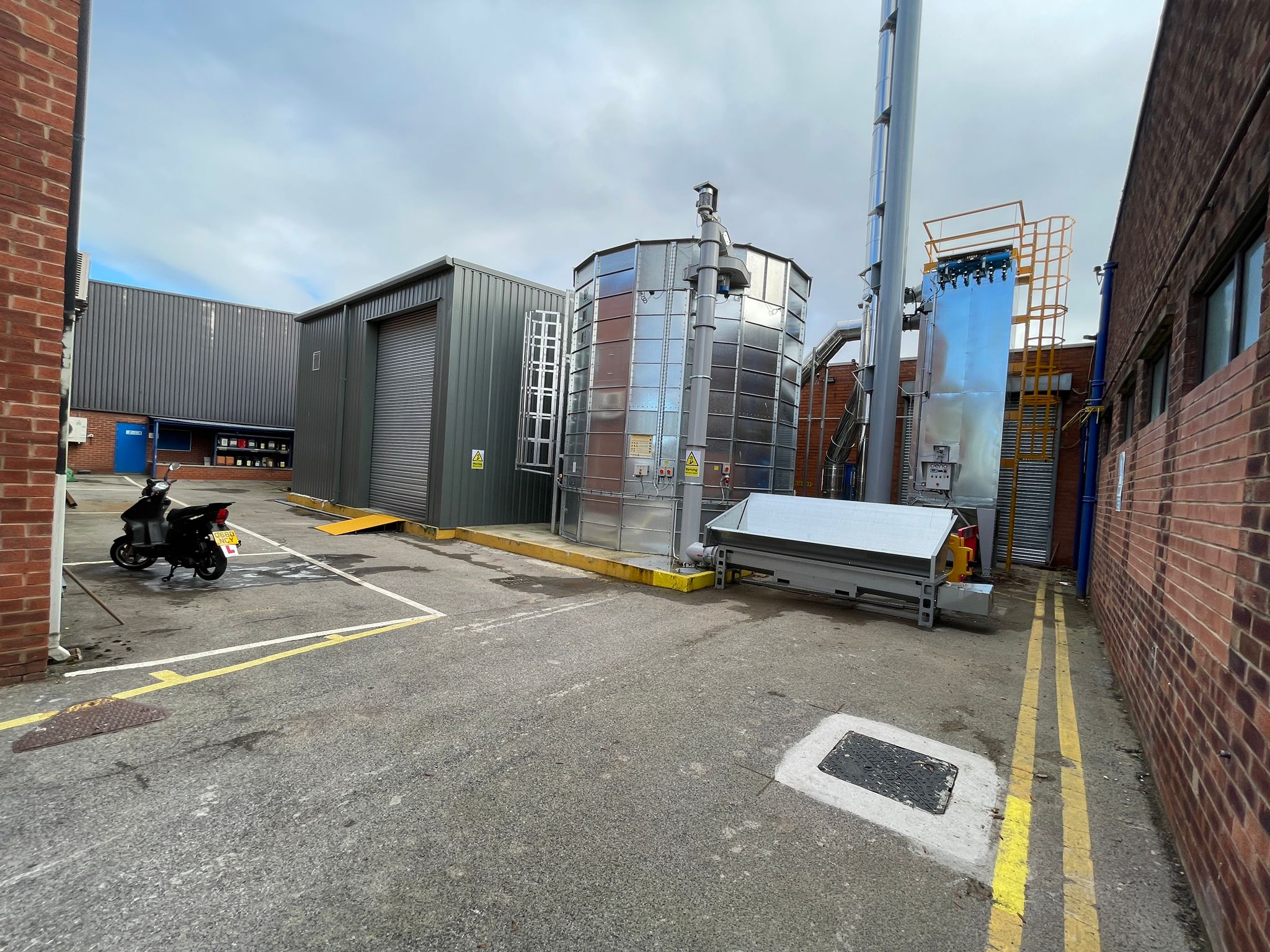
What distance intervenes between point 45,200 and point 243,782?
4436mm

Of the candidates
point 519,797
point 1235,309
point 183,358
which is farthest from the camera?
point 183,358

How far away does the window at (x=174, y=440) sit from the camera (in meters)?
27.6

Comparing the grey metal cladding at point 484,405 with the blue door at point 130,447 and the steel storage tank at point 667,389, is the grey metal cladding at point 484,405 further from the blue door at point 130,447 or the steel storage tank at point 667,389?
the blue door at point 130,447

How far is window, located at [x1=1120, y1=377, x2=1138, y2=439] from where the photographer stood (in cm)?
744

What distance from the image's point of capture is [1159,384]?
6051mm

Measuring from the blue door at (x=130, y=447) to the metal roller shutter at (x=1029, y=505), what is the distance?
34.6 m

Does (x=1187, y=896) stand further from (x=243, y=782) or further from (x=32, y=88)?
(x=32, y=88)

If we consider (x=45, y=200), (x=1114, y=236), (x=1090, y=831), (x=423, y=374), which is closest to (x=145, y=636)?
(x=45, y=200)

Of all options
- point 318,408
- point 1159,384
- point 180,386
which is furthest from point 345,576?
point 180,386

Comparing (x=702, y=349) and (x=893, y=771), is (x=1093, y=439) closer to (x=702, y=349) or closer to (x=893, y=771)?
(x=702, y=349)

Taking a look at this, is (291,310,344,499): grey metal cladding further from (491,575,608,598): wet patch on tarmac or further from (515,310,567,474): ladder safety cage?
(491,575,608,598): wet patch on tarmac

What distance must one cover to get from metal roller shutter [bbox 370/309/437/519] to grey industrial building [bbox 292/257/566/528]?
0.04 m

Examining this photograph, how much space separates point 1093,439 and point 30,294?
13711 mm

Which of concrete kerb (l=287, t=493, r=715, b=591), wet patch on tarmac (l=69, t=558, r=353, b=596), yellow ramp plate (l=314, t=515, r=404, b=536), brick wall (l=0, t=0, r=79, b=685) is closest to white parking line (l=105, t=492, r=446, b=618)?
wet patch on tarmac (l=69, t=558, r=353, b=596)
